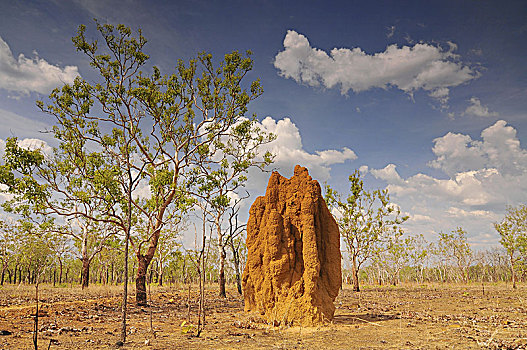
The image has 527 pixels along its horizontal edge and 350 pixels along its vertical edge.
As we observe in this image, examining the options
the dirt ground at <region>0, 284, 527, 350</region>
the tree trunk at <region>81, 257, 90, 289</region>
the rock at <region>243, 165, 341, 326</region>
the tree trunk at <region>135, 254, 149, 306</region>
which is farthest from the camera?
the tree trunk at <region>81, 257, 90, 289</region>

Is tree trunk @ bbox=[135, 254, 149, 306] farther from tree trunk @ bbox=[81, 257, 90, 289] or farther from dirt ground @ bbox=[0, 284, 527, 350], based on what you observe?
tree trunk @ bbox=[81, 257, 90, 289]

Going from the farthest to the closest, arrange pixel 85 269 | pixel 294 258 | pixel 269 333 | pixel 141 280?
pixel 85 269 < pixel 141 280 < pixel 294 258 < pixel 269 333

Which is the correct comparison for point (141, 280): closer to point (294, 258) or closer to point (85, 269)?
point (294, 258)

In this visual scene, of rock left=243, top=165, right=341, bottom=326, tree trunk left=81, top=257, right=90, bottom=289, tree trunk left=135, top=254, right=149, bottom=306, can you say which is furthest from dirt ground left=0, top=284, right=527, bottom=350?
tree trunk left=81, top=257, right=90, bottom=289

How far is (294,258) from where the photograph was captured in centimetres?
1216

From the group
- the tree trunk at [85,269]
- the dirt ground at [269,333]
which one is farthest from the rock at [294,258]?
the tree trunk at [85,269]

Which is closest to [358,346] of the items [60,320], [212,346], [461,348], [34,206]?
[461,348]

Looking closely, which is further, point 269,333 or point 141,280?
point 141,280

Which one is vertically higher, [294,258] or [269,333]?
[294,258]

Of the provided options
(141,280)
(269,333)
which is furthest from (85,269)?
(269,333)

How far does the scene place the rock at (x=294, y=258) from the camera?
37.5 feet

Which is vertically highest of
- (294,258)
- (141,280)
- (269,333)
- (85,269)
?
(294,258)

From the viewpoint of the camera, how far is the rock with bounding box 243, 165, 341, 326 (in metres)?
11.4

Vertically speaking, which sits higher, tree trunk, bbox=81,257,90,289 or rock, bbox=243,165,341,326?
rock, bbox=243,165,341,326
